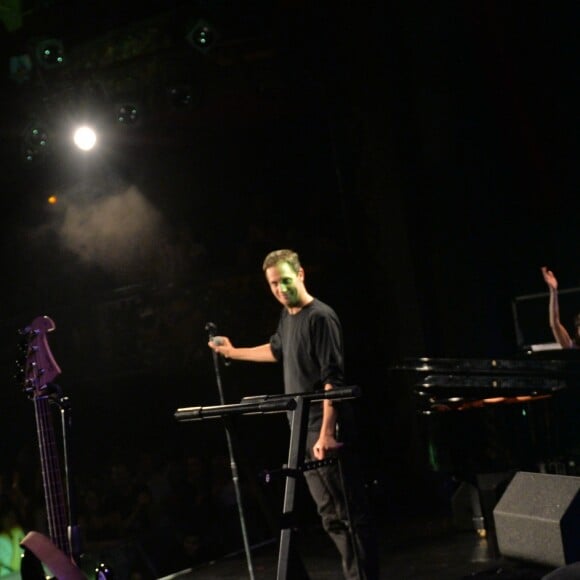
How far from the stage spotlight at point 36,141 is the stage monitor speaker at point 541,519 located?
4.79m

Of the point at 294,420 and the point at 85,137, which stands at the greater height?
the point at 85,137

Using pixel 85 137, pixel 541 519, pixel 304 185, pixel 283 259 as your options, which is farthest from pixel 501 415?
pixel 85 137

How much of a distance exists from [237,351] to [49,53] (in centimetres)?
386

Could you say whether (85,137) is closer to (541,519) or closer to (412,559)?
(412,559)

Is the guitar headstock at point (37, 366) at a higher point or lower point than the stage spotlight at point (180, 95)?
lower

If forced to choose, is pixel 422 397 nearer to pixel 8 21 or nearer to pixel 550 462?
pixel 550 462

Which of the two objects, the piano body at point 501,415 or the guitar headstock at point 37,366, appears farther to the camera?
the piano body at point 501,415

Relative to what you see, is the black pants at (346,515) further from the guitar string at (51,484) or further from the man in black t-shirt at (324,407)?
the guitar string at (51,484)

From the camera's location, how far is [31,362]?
351 centimetres

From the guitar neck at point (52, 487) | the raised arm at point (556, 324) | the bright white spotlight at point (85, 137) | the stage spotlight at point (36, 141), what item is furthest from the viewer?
the stage spotlight at point (36, 141)

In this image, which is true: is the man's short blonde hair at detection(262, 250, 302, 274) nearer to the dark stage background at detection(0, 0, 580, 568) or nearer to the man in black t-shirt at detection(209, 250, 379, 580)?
the man in black t-shirt at detection(209, 250, 379, 580)

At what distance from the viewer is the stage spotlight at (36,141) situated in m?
7.21

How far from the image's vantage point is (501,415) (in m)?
4.67

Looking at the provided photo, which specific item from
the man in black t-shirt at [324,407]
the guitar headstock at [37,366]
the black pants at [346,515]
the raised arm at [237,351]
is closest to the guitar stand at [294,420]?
the man in black t-shirt at [324,407]
